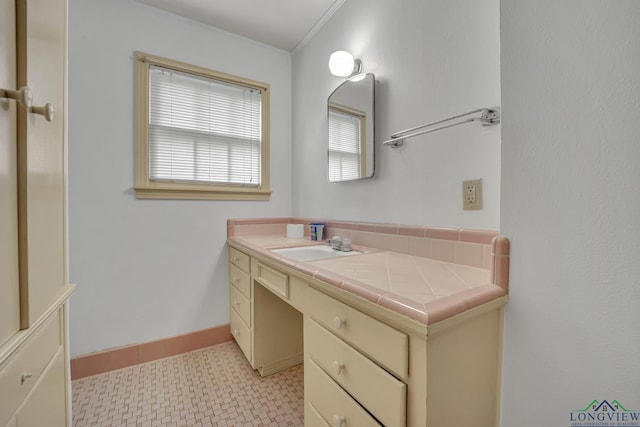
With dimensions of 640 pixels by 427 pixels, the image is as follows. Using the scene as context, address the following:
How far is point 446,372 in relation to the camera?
653mm

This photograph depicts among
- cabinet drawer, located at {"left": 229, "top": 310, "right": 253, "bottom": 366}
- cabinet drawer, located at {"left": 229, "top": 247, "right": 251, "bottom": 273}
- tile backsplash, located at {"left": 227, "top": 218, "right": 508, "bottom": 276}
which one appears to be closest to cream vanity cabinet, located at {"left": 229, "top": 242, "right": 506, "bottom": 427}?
tile backsplash, located at {"left": 227, "top": 218, "right": 508, "bottom": 276}

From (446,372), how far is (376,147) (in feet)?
3.74

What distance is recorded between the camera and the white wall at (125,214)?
5.44 ft

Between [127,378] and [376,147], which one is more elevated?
[376,147]

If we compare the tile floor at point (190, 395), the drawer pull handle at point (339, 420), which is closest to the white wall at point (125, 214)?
the tile floor at point (190, 395)

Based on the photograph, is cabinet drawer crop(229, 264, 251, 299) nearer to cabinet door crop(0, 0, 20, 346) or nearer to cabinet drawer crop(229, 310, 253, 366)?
cabinet drawer crop(229, 310, 253, 366)

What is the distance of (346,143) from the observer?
171 cm

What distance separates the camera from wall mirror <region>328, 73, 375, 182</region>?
151 cm

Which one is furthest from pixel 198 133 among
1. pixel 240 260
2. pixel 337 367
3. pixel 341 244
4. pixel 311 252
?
pixel 337 367

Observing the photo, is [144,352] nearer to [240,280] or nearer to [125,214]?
[240,280]

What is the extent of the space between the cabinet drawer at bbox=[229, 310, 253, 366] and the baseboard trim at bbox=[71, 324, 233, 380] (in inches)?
5.6

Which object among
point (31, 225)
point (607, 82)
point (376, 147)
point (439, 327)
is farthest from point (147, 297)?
point (607, 82)

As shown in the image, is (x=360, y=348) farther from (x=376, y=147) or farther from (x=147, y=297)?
(x=147, y=297)

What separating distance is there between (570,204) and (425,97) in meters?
0.79
